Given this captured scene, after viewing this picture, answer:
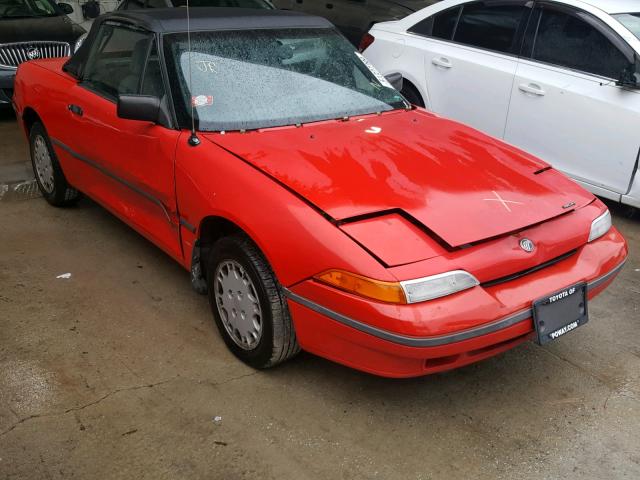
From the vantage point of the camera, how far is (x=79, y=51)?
14.6 ft

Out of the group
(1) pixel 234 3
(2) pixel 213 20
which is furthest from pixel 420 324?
(1) pixel 234 3

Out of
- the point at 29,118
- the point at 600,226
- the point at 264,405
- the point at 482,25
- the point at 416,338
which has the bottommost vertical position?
the point at 264,405

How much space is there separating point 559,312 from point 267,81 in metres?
1.88

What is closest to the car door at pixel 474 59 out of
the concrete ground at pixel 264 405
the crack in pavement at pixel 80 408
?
the concrete ground at pixel 264 405

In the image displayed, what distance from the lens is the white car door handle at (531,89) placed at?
5055 mm

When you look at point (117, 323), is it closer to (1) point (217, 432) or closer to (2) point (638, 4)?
(1) point (217, 432)

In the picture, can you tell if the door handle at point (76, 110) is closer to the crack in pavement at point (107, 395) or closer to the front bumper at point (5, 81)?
the crack in pavement at point (107, 395)

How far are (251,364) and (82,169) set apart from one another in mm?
1981

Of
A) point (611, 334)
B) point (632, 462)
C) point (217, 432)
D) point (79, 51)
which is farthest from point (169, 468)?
point (79, 51)

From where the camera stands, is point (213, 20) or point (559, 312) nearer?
point (559, 312)

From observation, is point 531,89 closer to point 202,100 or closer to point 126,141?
point 202,100

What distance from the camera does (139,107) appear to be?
11.1 ft

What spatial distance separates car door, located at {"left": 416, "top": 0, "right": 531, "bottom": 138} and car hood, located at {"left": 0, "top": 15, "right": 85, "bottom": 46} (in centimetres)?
419

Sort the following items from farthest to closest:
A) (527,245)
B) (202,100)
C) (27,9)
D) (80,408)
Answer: (27,9)
(202,100)
(80,408)
(527,245)
